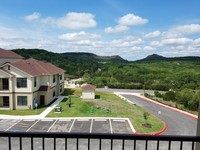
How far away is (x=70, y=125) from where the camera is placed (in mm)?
14773

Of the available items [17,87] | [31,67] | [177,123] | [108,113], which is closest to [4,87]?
[17,87]

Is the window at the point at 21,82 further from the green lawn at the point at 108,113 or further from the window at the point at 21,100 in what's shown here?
the green lawn at the point at 108,113

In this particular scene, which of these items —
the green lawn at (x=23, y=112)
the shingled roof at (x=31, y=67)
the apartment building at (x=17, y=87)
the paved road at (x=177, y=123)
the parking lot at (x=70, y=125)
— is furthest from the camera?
the shingled roof at (x=31, y=67)

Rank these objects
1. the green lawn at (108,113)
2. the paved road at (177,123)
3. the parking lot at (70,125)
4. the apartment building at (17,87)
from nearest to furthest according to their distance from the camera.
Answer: the parking lot at (70,125), the paved road at (177,123), the green lawn at (108,113), the apartment building at (17,87)

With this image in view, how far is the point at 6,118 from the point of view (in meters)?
16.3

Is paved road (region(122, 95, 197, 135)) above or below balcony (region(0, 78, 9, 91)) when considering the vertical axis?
below

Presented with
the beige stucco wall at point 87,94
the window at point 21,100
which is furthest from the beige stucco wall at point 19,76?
the beige stucco wall at point 87,94

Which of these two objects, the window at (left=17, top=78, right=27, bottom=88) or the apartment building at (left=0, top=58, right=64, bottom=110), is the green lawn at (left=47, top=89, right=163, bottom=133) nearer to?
the apartment building at (left=0, top=58, right=64, bottom=110)

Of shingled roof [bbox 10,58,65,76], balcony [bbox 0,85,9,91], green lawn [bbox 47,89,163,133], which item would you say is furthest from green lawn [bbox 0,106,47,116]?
shingled roof [bbox 10,58,65,76]

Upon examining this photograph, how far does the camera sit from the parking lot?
45.1ft

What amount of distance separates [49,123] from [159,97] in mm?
19266

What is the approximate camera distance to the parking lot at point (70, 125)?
45.1ft

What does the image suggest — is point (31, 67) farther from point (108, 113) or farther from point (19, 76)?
point (108, 113)

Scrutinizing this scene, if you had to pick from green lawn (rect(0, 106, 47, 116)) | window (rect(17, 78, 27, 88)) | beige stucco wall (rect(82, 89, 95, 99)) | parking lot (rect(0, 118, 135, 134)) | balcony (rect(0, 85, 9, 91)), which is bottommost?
parking lot (rect(0, 118, 135, 134))
